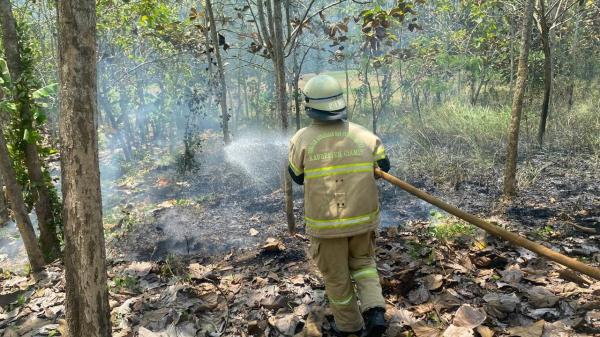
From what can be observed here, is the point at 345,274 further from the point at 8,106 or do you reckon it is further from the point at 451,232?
the point at 8,106

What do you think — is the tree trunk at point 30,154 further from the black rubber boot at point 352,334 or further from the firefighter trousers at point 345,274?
the black rubber boot at point 352,334

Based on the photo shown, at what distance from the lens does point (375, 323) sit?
276 centimetres

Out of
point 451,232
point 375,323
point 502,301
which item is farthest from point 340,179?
point 451,232

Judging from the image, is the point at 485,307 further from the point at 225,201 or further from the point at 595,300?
the point at 225,201

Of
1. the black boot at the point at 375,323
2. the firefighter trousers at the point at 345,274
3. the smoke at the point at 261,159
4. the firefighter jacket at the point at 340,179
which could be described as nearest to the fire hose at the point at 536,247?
the firefighter jacket at the point at 340,179

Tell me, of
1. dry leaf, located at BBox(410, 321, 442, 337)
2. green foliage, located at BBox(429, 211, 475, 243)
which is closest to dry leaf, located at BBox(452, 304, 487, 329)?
dry leaf, located at BBox(410, 321, 442, 337)

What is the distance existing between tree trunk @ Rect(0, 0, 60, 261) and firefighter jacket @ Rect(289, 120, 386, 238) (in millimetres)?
3729

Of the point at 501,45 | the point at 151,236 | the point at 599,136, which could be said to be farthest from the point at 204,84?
the point at 599,136

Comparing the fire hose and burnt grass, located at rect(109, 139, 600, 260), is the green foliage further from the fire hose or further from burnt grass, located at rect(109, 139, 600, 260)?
the fire hose

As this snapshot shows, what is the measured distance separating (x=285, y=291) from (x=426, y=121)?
1023 cm

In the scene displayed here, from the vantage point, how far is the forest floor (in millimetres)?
2951

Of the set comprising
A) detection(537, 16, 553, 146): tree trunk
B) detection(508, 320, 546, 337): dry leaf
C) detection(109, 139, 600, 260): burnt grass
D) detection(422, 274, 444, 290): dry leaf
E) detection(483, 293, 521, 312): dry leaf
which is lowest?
detection(109, 139, 600, 260): burnt grass

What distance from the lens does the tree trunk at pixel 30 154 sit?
460cm

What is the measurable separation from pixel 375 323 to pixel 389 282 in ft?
2.69
